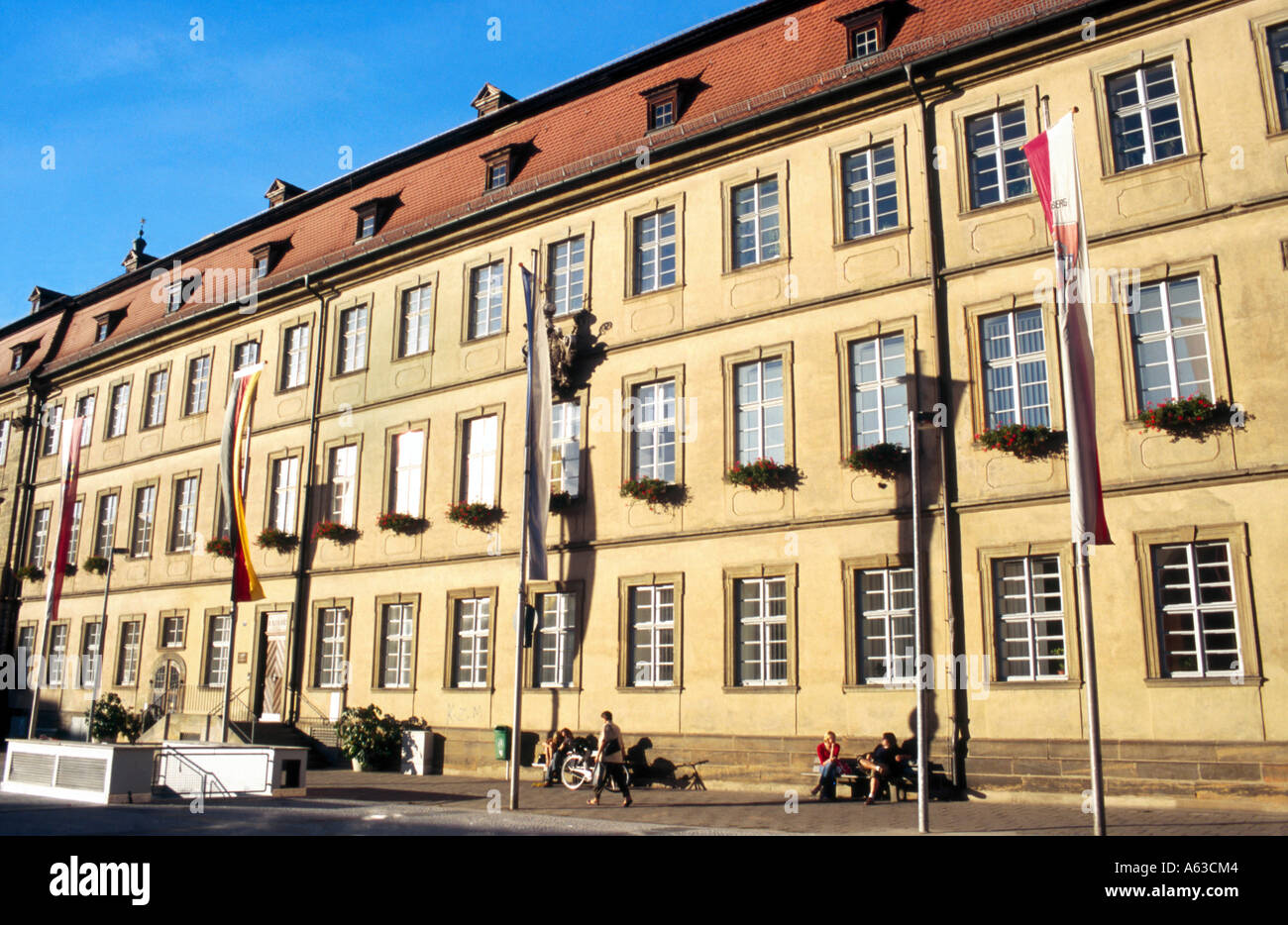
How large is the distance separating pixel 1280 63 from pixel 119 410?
105 ft

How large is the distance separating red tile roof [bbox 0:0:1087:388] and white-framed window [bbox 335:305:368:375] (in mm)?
1468

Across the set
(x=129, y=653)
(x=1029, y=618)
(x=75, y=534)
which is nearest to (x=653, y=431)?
(x=1029, y=618)

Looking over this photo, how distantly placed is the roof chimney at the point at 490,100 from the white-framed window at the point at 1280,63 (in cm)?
1764

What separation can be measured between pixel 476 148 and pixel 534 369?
963 centimetres

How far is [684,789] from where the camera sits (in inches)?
744

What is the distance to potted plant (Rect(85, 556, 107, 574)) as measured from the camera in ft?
109

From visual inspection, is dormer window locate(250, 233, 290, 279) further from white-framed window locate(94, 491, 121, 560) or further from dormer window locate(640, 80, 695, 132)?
dormer window locate(640, 80, 695, 132)

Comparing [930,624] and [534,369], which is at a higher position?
[534,369]

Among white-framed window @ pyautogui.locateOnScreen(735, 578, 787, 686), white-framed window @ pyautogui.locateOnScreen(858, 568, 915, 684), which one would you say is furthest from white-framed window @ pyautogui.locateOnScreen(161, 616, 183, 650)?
white-framed window @ pyautogui.locateOnScreen(858, 568, 915, 684)

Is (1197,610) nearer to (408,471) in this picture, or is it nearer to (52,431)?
(408,471)

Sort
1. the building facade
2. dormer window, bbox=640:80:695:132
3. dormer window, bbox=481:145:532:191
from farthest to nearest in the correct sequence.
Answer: dormer window, bbox=481:145:532:191
dormer window, bbox=640:80:695:132
the building facade

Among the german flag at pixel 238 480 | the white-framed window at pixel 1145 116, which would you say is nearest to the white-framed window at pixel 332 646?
the german flag at pixel 238 480
